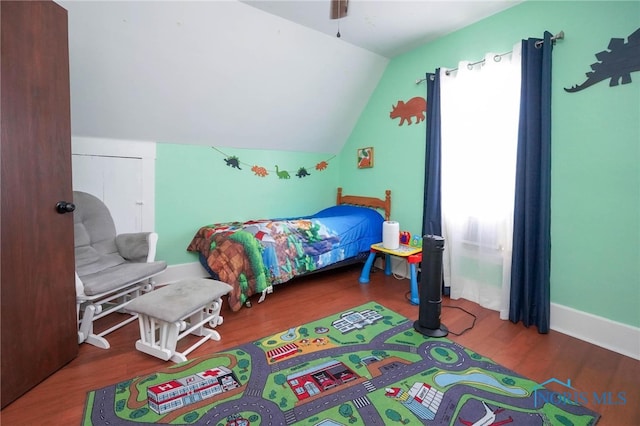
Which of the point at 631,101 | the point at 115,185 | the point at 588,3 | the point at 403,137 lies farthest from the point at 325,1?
the point at 115,185

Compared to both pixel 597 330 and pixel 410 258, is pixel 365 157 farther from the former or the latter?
pixel 597 330

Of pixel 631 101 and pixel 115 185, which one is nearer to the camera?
pixel 631 101

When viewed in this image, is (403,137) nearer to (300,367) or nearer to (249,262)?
(249,262)

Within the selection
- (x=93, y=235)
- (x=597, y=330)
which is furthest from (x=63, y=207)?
(x=597, y=330)

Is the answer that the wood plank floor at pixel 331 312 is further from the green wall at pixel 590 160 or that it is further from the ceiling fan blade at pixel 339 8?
the ceiling fan blade at pixel 339 8

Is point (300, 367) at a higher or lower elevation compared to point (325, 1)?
lower

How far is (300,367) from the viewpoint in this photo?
171 cm

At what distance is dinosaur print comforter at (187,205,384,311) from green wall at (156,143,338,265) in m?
0.21

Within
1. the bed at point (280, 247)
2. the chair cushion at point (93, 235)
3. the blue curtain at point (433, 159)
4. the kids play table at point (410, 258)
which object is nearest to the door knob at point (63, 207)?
the chair cushion at point (93, 235)

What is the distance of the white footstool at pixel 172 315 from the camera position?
5.60 feet

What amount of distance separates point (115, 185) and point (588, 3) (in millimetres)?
3974

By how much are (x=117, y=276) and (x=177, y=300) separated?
56cm

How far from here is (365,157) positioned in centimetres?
379

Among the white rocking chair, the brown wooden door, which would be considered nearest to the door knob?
the brown wooden door
